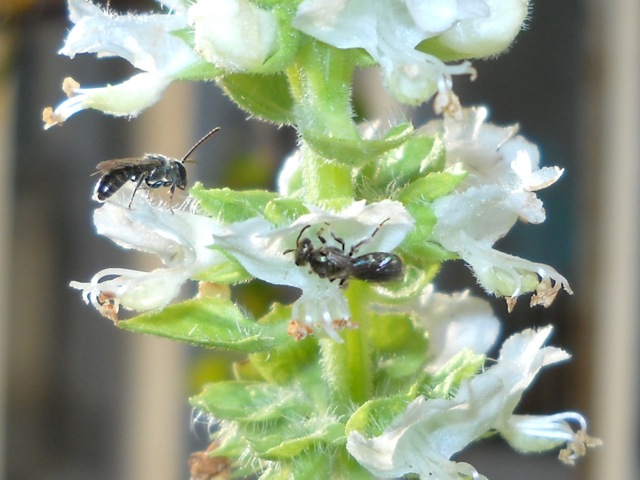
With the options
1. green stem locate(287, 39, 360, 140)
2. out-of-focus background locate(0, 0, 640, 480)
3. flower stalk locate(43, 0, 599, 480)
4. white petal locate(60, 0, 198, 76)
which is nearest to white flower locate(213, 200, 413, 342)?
flower stalk locate(43, 0, 599, 480)

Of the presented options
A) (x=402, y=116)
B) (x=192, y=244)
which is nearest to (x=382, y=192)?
(x=402, y=116)

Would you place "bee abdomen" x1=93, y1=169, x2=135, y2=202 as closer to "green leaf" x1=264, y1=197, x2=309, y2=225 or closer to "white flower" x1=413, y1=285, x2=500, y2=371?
"green leaf" x1=264, y1=197, x2=309, y2=225

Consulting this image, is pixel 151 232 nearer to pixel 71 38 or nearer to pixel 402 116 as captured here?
pixel 71 38

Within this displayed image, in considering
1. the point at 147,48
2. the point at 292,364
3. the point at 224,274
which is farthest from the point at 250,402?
the point at 147,48

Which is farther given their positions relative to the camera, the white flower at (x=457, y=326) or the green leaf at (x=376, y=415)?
the white flower at (x=457, y=326)

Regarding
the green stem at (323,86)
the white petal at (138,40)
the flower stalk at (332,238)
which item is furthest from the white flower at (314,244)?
the white petal at (138,40)

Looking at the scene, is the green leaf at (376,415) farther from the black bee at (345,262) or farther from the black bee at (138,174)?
the black bee at (138,174)
